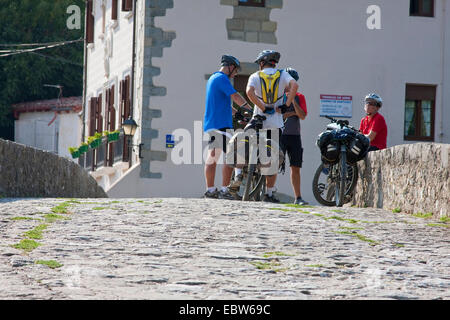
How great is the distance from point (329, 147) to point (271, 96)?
966 mm

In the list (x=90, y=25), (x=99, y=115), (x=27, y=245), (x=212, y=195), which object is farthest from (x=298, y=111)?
(x=90, y=25)

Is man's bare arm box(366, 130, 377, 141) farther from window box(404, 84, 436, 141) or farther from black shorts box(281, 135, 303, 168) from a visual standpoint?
window box(404, 84, 436, 141)

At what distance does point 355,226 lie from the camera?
8445 millimetres

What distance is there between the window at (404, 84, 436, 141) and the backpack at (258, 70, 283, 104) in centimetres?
1149

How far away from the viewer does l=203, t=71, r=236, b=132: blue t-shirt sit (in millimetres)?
11883

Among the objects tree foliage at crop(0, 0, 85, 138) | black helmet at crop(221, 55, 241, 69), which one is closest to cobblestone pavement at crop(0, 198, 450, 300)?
black helmet at crop(221, 55, 241, 69)

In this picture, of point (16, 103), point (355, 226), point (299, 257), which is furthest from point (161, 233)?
point (16, 103)

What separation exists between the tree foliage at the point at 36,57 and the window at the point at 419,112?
24210mm

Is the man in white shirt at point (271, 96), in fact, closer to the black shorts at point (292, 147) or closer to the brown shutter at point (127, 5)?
the black shorts at point (292, 147)

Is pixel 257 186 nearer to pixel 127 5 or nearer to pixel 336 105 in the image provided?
pixel 336 105

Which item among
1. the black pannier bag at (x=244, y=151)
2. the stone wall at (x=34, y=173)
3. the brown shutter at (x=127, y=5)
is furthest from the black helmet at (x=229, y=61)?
the brown shutter at (x=127, y=5)

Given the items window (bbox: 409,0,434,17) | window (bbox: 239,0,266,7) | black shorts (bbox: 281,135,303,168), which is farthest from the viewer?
window (bbox: 409,0,434,17)

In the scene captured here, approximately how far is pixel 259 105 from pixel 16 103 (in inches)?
1365
